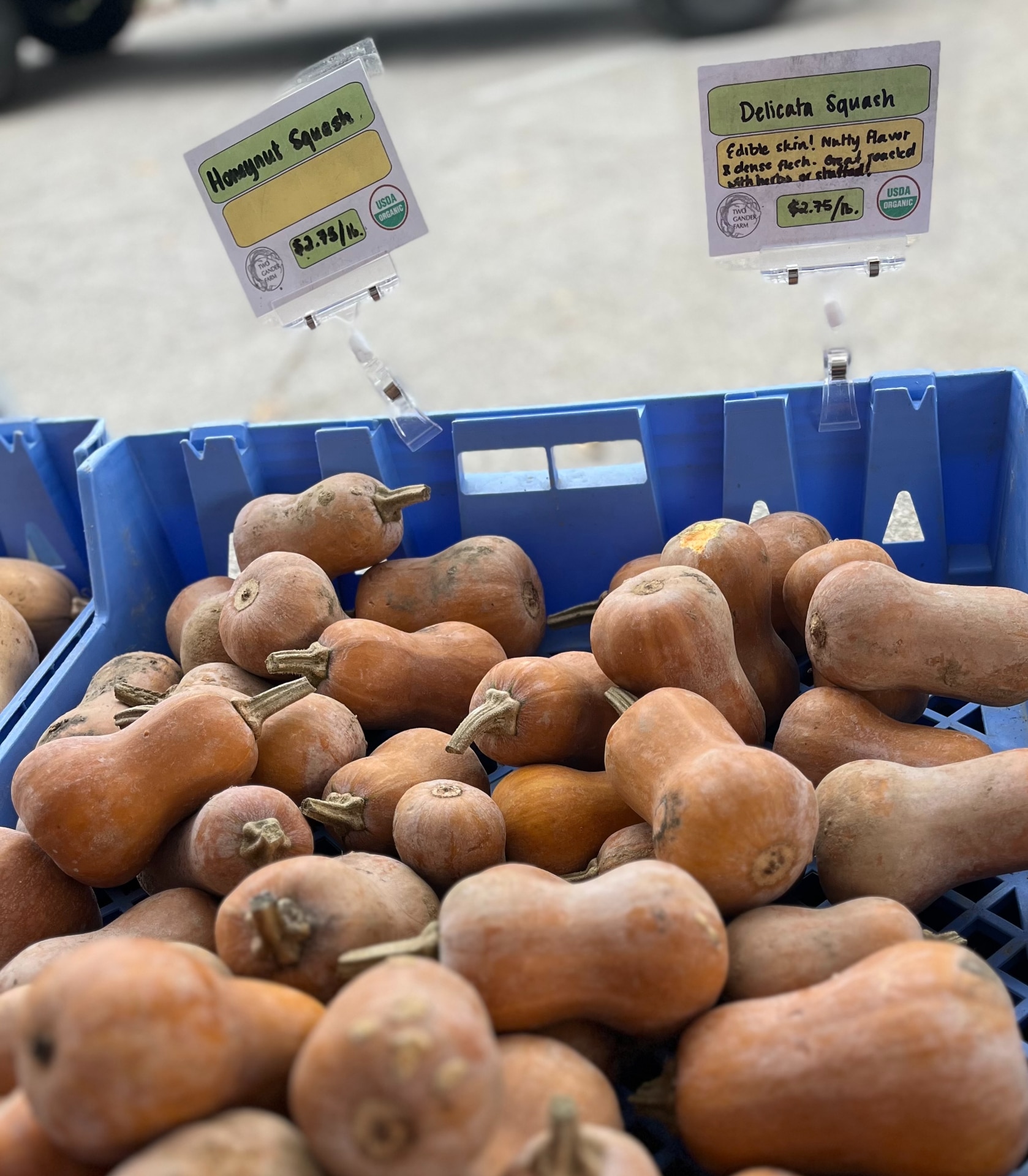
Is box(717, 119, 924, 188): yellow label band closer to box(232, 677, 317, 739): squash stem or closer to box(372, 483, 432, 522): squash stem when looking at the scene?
box(372, 483, 432, 522): squash stem

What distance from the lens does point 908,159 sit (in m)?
1.52

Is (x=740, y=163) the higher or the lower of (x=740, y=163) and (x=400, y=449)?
the higher

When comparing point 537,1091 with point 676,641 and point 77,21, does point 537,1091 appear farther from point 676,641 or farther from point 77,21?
point 77,21

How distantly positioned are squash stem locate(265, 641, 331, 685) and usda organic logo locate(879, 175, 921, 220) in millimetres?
961

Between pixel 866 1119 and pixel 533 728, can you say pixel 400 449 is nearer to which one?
pixel 533 728

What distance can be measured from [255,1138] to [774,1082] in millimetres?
398

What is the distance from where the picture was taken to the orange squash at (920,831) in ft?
3.73

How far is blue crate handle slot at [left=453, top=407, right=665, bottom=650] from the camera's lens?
5.58 ft

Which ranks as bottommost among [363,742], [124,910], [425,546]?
[124,910]

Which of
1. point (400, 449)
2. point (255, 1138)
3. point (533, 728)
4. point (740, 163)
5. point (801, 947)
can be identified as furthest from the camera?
point (400, 449)

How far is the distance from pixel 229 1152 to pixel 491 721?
24.5 inches

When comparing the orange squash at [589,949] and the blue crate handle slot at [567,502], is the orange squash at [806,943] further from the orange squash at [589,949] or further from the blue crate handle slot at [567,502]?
the blue crate handle slot at [567,502]

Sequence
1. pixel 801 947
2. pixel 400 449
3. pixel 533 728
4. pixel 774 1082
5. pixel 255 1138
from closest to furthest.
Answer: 1. pixel 255 1138
2. pixel 774 1082
3. pixel 801 947
4. pixel 533 728
5. pixel 400 449

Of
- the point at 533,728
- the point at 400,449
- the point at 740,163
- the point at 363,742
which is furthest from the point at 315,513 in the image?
the point at 740,163
